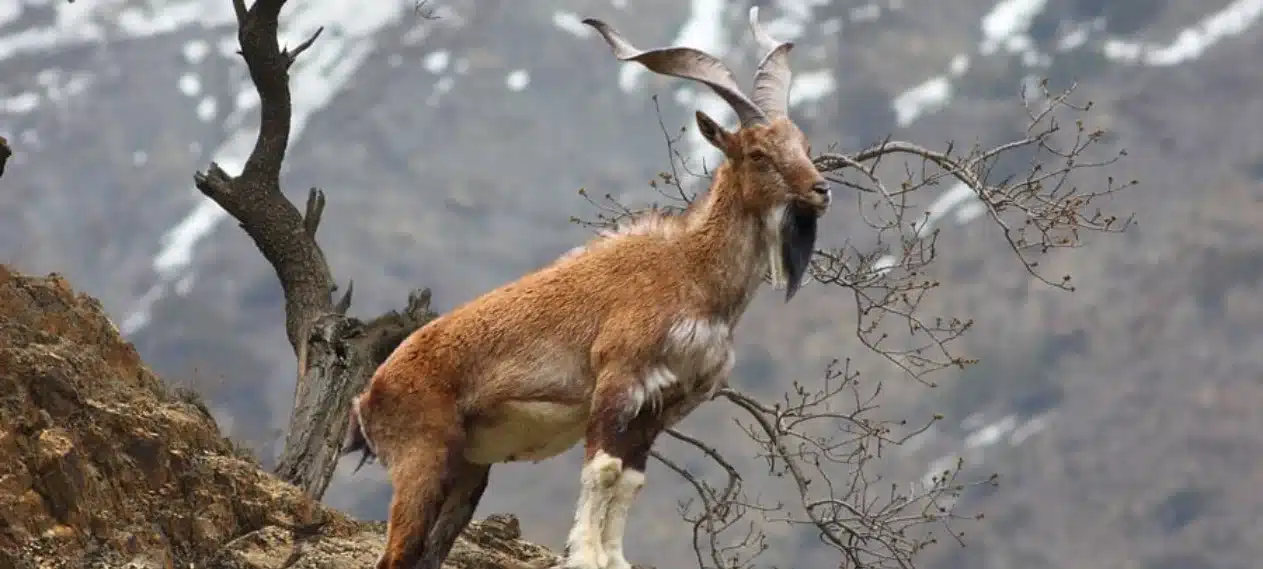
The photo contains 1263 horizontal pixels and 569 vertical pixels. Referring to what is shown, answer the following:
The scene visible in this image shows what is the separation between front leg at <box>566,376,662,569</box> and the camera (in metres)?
8.20

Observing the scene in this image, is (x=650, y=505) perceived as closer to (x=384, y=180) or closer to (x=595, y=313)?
(x=384, y=180)

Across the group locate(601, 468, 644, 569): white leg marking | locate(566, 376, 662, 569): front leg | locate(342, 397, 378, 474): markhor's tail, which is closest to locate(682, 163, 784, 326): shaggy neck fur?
locate(566, 376, 662, 569): front leg

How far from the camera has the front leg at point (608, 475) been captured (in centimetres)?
820

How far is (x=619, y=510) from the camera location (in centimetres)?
832

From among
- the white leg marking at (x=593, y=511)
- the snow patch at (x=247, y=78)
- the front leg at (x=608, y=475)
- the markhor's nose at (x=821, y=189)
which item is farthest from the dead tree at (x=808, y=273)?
the snow patch at (x=247, y=78)

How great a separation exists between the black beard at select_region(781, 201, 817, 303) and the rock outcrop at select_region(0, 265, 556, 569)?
292 centimetres

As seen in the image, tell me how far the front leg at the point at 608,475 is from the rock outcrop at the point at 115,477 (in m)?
2.10

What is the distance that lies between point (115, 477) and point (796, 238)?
12.3 ft

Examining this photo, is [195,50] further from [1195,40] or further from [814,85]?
[1195,40]

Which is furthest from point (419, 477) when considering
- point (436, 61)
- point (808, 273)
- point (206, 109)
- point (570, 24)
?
point (570, 24)

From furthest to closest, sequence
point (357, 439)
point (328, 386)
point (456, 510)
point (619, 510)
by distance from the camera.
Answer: point (328, 386), point (357, 439), point (456, 510), point (619, 510)

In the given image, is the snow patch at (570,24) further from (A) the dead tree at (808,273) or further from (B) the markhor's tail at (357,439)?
(B) the markhor's tail at (357,439)

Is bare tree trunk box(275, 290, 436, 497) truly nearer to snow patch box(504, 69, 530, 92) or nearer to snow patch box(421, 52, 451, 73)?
snow patch box(504, 69, 530, 92)

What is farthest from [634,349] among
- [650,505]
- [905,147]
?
[650,505]
